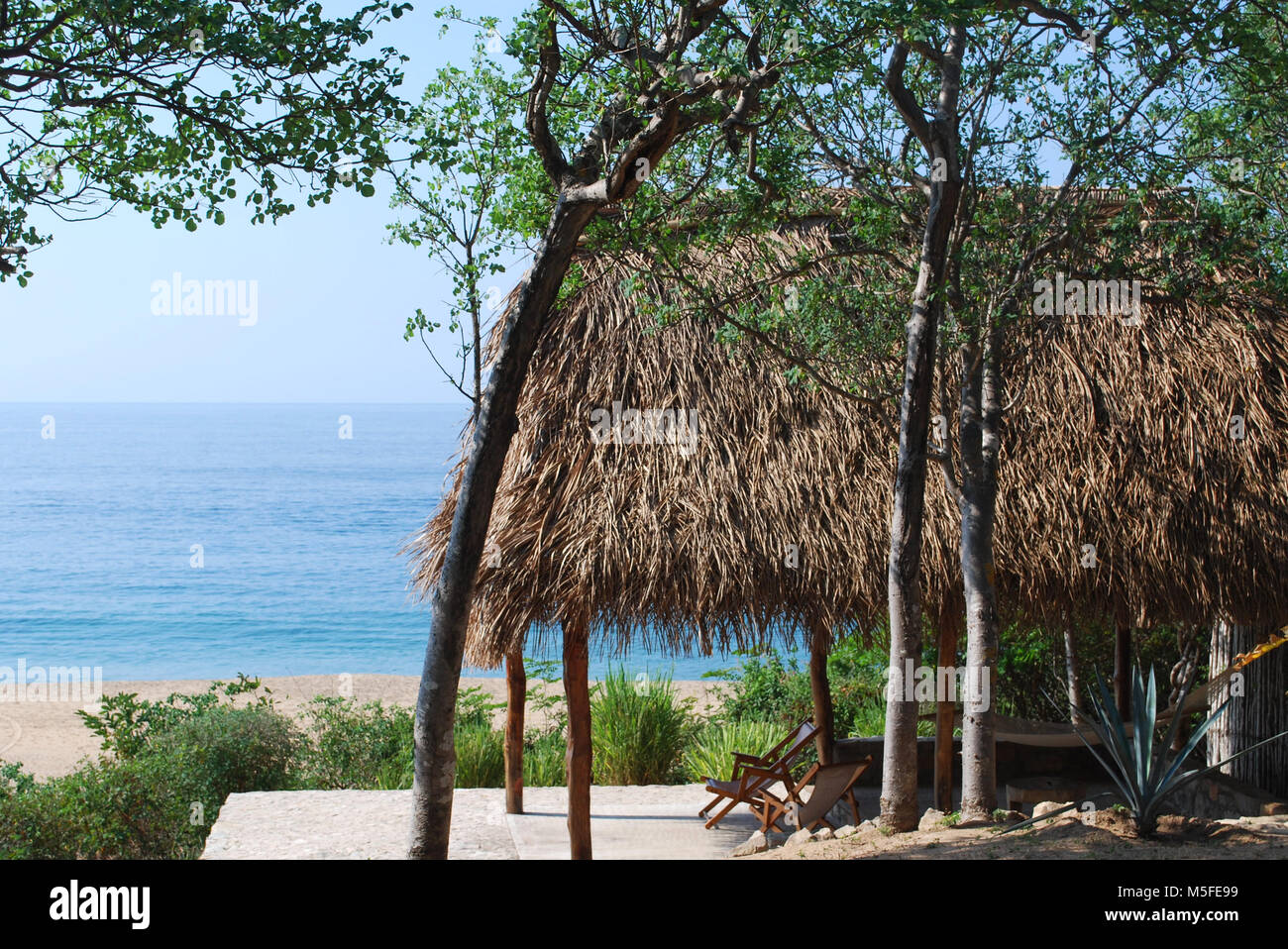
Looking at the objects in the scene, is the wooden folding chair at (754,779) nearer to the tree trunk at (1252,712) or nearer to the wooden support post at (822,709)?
the wooden support post at (822,709)

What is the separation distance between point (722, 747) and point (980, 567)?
5284mm

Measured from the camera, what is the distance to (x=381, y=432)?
6188 cm

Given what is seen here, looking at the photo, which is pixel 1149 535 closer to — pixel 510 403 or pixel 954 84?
pixel 954 84

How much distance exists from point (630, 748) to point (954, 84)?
7.03 meters

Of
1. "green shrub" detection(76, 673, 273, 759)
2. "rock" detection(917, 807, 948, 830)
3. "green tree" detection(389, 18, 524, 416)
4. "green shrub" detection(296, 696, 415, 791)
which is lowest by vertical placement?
"green shrub" detection(296, 696, 415, 791)

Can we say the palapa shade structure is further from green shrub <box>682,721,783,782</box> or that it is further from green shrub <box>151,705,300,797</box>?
green shrub <box>151,705,300,797</box>

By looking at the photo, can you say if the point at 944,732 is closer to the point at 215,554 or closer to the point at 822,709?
the point at 822,709

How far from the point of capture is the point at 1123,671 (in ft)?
34.2

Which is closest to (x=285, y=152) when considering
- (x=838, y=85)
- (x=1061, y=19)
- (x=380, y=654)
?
(x=838, y=85)

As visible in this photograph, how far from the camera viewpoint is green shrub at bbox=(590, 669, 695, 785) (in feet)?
34.4

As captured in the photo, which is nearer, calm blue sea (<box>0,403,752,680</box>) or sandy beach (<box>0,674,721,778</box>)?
sandy beach (<box>0,674,721,778</box>)

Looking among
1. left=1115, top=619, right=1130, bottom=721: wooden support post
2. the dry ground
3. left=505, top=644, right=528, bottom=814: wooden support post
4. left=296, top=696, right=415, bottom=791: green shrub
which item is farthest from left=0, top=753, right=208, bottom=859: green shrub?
left=1115, top=619, right=1130, bottom=721: wooden support post

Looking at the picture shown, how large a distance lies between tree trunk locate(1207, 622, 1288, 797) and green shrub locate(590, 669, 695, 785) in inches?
192

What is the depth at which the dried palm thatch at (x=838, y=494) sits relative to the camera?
6781 millimetres
